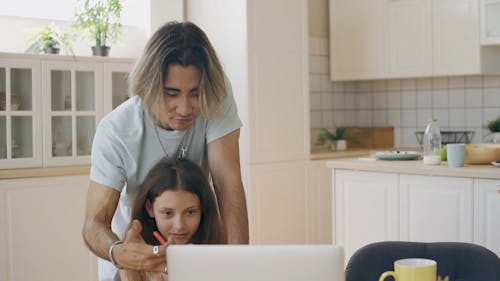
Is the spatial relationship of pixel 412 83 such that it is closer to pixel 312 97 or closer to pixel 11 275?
pixel 312 97

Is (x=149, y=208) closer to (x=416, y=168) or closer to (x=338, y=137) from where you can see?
(x=416, y=168)

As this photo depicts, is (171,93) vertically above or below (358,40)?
below

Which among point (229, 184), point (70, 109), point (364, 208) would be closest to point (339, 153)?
point (364, 208)

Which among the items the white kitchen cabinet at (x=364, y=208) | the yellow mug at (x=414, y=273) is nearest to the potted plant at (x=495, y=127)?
the white kitchen cabinet at (x=364, y=208)

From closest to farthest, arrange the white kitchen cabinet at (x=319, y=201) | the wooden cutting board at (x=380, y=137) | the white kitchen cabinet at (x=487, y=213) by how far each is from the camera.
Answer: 1. the white kitchen cabinet at (x=487, y=213)
2. the white kitchen cabinet at (x=319, y=201)
3. the wooden cutting board at (x=380, y=137)

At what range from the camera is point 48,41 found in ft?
14.0

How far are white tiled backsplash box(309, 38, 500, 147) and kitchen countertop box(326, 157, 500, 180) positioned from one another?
4.86ft

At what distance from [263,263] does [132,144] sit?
2.60 ft

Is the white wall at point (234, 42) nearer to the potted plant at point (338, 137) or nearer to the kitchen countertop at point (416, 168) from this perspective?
the kitchen countertop at point (416, 168)

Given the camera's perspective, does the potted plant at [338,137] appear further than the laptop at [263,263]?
Yes

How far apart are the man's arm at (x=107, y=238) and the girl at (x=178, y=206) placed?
0.08 metres

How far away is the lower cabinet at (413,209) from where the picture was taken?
11.3 ft

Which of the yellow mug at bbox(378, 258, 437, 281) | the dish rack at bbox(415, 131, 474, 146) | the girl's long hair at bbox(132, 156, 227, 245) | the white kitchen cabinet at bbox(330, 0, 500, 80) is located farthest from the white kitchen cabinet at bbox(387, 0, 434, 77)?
the yellow mug at bbox(378, 258, 437, 281)

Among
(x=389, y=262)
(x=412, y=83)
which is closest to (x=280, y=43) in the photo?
(x=412, y=83)
